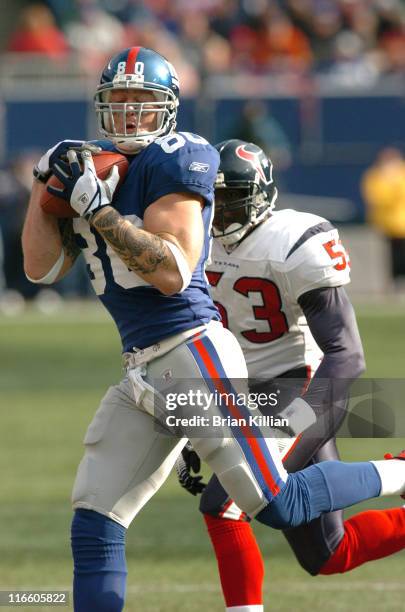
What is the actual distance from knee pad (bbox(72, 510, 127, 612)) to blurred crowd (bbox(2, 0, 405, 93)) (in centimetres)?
1295

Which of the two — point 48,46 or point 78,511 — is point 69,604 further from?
point 48,46

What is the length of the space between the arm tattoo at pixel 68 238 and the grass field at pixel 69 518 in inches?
59.2

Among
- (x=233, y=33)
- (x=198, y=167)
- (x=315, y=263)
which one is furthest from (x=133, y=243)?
(x=233, y=33)

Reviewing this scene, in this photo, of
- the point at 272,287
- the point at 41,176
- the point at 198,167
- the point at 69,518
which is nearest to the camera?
the point at 198,167

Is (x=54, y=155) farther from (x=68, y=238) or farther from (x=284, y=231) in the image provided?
(x=284, y=231)

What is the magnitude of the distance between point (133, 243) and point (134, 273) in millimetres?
198

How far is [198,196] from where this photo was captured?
13.2 ft

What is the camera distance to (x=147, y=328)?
410 cm

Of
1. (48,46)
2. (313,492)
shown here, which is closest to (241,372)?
(313,492)

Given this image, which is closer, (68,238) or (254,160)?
(68,238)

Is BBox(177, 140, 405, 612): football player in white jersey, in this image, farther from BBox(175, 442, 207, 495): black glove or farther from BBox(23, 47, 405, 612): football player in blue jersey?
BBox(23, 47, 405, 612): football player in blue jersey

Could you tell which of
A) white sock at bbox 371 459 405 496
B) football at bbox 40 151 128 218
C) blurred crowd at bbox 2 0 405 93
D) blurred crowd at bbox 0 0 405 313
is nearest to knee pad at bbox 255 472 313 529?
white sock at bbox 371 459 405 496

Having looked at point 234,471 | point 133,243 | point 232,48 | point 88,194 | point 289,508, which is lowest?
point 289,508

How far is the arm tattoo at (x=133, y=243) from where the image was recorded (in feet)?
12.8
